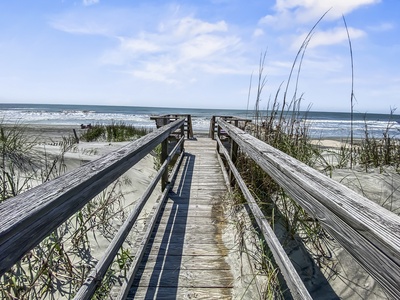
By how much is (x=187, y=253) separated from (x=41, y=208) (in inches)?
77.4

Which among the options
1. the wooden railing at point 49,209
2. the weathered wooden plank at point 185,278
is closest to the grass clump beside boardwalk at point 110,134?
the weathered wooden plank at point 185,278

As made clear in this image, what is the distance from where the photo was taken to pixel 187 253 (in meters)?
2.67

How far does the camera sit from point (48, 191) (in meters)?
1.03

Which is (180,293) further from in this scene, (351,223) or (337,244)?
(351,223)

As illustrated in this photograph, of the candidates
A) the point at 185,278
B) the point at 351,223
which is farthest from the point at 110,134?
the point at 351,223

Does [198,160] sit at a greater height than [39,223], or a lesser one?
lesser

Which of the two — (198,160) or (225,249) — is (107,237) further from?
(198,160)

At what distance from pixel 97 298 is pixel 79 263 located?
583mm

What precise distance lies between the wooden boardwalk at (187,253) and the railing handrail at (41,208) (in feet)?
3.72

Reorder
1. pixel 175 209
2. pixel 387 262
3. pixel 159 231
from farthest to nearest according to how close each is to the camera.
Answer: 1. pixel 175 209
2. pixel 159 231
3. pixel 387 262

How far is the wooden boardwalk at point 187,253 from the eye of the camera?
217cm

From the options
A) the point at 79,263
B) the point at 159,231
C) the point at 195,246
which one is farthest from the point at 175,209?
the point at 79,263

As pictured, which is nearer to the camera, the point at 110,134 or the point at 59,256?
the point at 59,256

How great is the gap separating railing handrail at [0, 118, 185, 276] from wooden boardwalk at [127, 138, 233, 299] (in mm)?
1134
